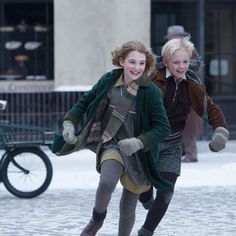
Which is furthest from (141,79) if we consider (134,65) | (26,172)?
(26,172)

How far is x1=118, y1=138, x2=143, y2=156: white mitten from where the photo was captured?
6.31 m

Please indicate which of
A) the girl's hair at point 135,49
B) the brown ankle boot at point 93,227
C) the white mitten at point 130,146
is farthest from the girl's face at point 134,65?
the brown ankle boot at point 93,227

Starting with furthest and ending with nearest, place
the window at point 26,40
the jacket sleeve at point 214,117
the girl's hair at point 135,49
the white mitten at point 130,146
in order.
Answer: the window at point 26,40
the jacket sleeve at point 214,117
the girl's hair at point 135,49
the white mitten at point 130,146

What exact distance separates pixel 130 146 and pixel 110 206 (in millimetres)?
3277

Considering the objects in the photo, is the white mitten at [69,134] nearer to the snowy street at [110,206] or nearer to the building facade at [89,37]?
the snowy street at [110,206]

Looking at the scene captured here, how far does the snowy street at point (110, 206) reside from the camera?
8.22m

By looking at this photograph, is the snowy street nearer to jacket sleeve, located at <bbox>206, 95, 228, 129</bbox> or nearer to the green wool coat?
jacket sleeve, located at <bbox>206, 95, 228, 129</bbox>

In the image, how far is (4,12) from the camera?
49.3ft

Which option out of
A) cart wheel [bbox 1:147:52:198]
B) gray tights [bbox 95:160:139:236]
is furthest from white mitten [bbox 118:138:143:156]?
cart wheel [bbox 1:147:52:198]

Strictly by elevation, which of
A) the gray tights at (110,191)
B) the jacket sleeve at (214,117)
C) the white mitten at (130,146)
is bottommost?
the gray tights at (110,191)

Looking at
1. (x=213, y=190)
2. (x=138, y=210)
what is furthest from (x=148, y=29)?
(x=138, y=210)

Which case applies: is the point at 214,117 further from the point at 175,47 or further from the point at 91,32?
the point at 91,32

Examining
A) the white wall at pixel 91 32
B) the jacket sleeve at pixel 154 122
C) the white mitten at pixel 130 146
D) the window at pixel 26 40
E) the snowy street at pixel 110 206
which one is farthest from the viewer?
the window at pixel 26 40

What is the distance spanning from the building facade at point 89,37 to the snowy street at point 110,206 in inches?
78.6
